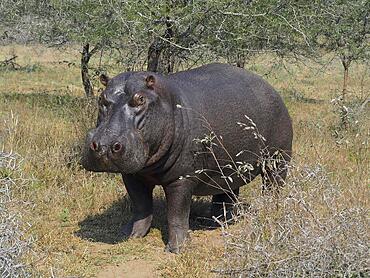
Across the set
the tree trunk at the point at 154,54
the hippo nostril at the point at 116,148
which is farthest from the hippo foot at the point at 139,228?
the tree trunk at the point at 154,54

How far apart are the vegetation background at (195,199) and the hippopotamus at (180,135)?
10.8 inches

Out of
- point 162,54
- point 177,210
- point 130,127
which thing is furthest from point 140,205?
point 162,54

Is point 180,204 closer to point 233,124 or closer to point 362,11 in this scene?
point 233,124

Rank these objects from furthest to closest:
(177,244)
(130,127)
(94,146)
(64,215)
A: 1. (64,215)
2. (177,244)
3. (130,127)
4. (94,146)

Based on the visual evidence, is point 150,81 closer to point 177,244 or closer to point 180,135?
point 180,135

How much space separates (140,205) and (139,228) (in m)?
0.19

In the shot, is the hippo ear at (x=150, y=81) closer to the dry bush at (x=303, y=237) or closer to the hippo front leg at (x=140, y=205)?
the hippo front leg at (x=140, y=205)

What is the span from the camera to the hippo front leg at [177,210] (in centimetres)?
479

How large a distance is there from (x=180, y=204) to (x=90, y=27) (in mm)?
3505

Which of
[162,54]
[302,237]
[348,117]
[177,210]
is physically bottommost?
[177,210]

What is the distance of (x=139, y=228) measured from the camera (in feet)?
16.9

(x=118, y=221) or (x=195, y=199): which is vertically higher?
(x=195, y=199)

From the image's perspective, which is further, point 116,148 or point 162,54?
point 162,54

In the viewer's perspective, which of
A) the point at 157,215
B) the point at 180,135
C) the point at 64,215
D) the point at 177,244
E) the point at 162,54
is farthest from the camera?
the point at 162,54
